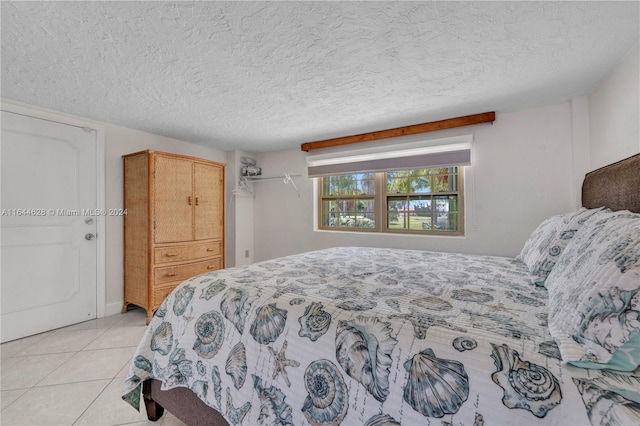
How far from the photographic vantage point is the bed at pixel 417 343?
2.14 feet

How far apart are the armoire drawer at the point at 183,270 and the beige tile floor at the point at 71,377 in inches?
19.8

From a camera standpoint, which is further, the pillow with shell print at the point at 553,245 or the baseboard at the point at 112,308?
the baseboard at the point at 112,308

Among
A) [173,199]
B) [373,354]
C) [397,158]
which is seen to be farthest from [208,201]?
[373,354]

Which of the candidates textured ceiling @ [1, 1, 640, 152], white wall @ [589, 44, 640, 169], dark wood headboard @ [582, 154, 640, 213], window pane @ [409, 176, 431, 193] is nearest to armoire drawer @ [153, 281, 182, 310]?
textured ceiling @ [1, 1, 640, 152]

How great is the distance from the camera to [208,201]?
3348 mm

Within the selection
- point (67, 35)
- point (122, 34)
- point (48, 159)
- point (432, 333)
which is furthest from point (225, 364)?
point (48, 159)

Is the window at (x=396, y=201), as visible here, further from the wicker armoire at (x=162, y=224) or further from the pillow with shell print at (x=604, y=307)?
the pillow with shell print at (x=604, y=307)

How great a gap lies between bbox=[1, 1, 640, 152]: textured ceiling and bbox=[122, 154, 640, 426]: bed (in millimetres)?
817

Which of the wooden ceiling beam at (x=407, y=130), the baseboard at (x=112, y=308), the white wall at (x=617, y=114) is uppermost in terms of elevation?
the wooden ceiling beam at (x=407, y=130)

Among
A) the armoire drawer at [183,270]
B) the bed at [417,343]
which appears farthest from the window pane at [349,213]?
the bed at [417,343]

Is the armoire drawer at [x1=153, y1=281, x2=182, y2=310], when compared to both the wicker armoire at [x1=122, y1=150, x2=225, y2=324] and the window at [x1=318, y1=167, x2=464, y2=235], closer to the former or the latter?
the wicker armoire at [x1=122, y1=150, x2=225, y2=324]

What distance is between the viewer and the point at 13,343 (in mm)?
2281

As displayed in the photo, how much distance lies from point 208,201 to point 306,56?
2288mm

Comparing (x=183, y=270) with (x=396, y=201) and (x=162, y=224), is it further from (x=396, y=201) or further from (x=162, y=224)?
(x=396, y=201)
